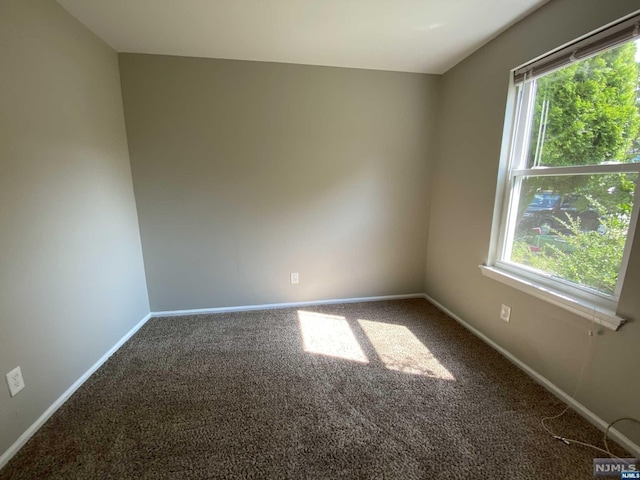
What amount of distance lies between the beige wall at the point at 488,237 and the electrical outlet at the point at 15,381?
2944 mm

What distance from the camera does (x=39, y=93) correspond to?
1459 mm

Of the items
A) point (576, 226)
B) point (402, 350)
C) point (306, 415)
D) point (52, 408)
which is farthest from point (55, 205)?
point (576, 226)

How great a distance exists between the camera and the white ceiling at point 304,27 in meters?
1.64

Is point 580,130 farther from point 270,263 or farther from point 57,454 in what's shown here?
point 57,454

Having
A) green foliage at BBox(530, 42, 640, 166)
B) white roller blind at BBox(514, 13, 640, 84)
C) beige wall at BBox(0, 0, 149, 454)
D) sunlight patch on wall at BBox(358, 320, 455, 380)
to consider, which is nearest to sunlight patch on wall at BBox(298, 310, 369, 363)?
sunlight patch on wall at BBox(358, 320, 455, 380)

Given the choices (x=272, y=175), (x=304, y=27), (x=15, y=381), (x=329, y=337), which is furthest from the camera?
(x=272, y=175)

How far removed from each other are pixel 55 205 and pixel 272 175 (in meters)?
1.52

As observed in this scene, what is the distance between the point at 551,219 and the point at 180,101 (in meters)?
2.93

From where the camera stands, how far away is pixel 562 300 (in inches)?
61.2

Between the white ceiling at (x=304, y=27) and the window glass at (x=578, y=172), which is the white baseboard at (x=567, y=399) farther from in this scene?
the white ceiling at (x=304, y=27)

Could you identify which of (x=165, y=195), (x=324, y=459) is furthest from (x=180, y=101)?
(x=324, y=459)

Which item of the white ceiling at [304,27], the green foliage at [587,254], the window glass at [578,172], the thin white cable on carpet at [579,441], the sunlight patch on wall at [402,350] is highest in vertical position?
the white ceiling at [304,27]

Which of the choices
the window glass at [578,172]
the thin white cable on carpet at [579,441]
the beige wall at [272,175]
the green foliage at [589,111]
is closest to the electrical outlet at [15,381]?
the beige wall at [272,175]

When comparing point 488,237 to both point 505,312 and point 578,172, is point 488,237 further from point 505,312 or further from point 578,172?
point 578,172
